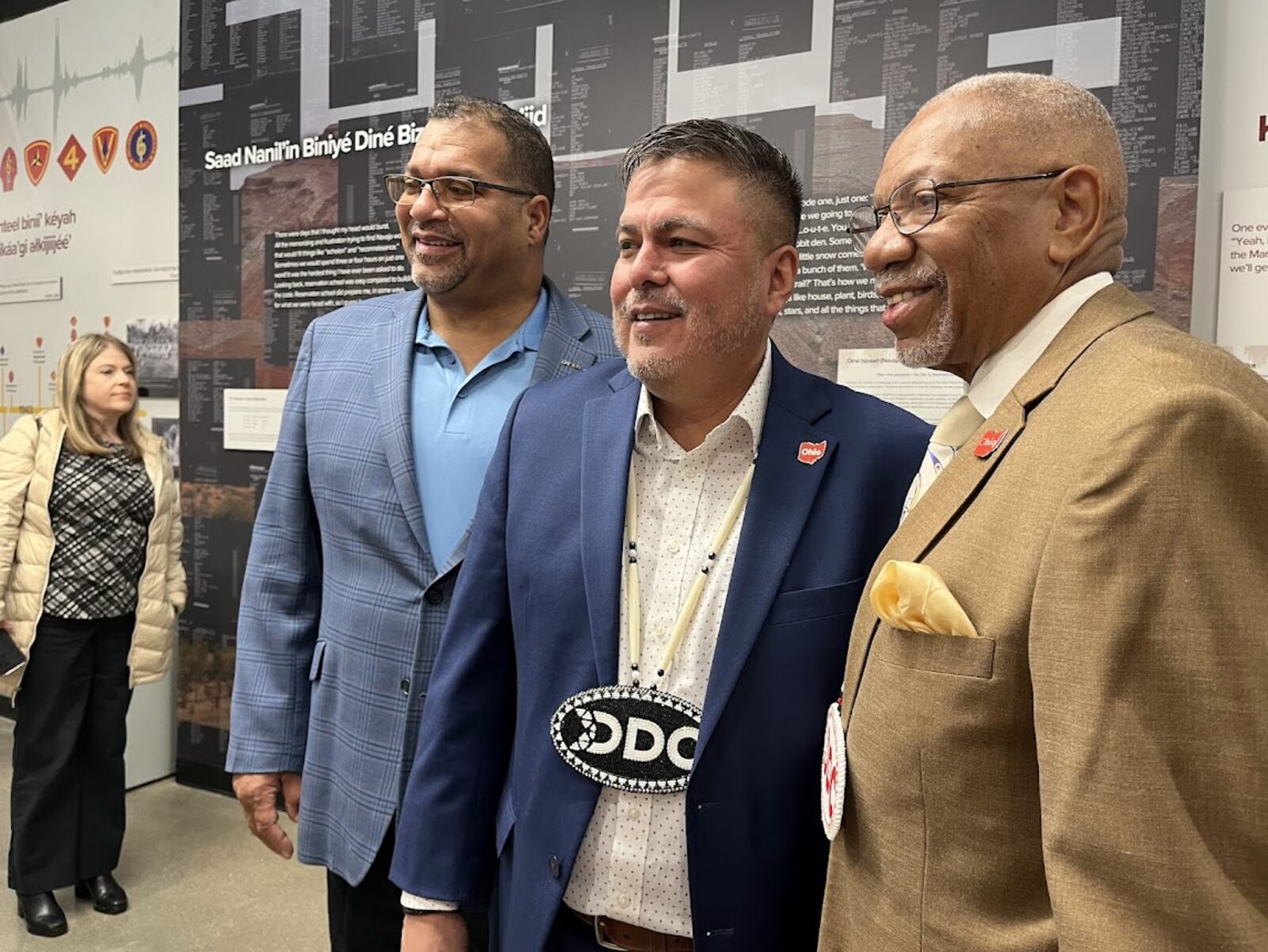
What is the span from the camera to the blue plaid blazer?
6.08 ft

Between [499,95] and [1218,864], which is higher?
[499,95]

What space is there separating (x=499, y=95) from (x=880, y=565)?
126 inches

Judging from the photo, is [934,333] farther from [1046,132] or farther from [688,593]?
[688,593]

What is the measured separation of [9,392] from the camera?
5922 mm

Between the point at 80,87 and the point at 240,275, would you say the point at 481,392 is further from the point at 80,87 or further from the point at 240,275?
the point at 80,87

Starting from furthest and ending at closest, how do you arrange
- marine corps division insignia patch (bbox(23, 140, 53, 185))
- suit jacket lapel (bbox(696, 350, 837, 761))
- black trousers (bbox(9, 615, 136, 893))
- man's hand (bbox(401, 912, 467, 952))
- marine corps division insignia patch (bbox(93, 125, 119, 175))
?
1. marine corps division insignia patch (bbox(23, 140, 53, 185))
2. marine corps division insignia patch (bbox(93, 125, 119, 175))
3. black trousers (bbox(9, 615, 136, 893))
4. man's hand (bbox(401, 912, 467, 952))
5. suit jacket lapel (bbox(696, 350, 837, 761))

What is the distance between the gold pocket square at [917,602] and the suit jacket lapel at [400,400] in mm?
1027

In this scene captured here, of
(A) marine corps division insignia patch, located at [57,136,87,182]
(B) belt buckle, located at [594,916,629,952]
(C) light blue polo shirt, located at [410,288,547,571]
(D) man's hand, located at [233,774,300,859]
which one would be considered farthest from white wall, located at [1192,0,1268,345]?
Answer: (A) marine corps division insignia patch, located at [57,136,87,182]

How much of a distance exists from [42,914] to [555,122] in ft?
11.0

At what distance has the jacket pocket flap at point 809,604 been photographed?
1.35m

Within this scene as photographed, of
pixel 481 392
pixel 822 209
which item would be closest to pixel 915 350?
pixel 481 392

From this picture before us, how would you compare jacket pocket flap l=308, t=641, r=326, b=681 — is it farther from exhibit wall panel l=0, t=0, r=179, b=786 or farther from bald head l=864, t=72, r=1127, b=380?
exhibit wall panel l=0, t=0, r=179, b=786

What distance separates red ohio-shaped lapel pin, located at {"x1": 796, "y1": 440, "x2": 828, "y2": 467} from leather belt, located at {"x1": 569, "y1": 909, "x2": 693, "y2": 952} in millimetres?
684

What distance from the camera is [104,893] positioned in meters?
3.61
